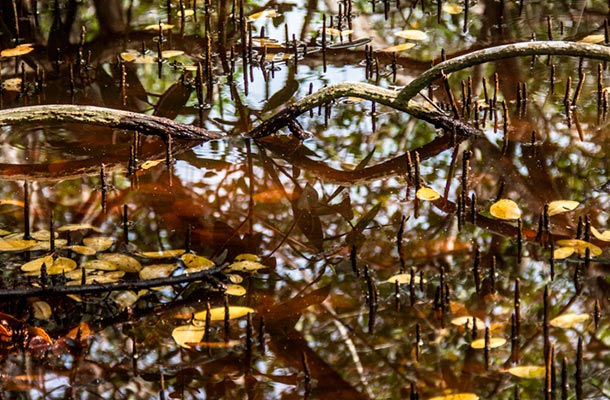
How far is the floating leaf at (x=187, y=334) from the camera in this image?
150 inches

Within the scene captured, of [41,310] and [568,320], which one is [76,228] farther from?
[568,320]

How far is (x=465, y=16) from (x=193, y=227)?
12.6ft

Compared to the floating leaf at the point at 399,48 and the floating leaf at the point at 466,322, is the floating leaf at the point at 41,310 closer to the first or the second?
the floating leaf at the point at 466,322

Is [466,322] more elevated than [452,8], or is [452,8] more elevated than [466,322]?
[452,8]

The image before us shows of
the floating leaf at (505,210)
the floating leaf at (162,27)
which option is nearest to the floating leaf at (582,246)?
the floating leaf at (505,210)

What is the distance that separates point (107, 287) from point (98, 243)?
0.58 meters

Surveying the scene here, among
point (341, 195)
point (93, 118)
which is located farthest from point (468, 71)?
point (93, 118)

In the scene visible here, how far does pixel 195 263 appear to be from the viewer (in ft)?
14.4

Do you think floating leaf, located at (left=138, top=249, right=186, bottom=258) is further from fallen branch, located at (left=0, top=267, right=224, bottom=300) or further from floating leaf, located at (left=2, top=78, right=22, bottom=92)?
floating leaf, located at (left=2, top=78, right=22, bottom=92)

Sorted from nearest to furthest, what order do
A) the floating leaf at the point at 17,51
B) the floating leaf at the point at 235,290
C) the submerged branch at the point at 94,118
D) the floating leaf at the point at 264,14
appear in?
the floating leaf at the point at 235,290, the submerged branch at the point at 94,118, the floating leaf at the point at 17,51, the floating leaf at the point at 264,14

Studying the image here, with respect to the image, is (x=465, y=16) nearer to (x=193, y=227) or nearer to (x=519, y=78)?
(x=519, y=78)

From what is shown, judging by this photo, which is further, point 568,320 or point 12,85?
point 12,85

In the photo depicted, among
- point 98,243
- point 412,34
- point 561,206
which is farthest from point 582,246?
point 412,34

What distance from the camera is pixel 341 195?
5238mm
